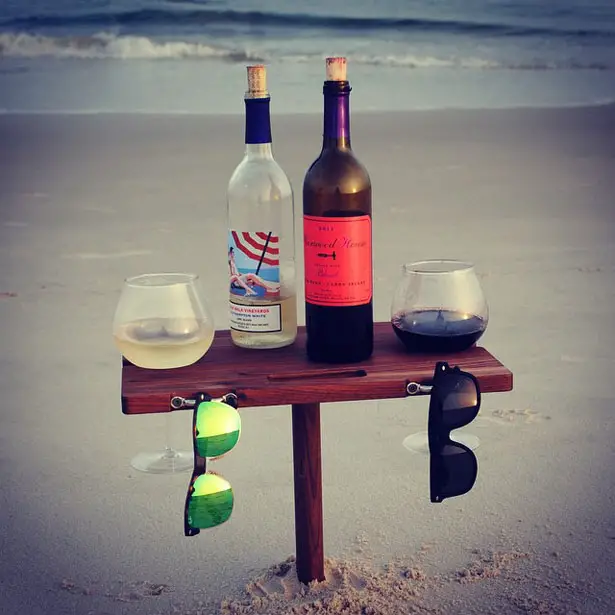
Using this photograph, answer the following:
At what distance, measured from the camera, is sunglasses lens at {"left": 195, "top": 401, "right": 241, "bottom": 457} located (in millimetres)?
1407

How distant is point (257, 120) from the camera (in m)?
1.52

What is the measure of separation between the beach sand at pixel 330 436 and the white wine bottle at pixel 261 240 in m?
0.52

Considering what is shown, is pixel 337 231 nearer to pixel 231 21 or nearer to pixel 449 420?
pixel 449 420

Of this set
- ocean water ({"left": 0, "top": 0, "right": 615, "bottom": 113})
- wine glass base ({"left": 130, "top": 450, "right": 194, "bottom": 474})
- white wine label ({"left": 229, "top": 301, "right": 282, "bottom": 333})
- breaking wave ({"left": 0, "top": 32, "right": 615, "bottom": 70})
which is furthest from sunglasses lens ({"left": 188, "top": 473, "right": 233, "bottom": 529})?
breaking wave ({"left": 0, "top": 32, "right": 615, "bottom": 70})

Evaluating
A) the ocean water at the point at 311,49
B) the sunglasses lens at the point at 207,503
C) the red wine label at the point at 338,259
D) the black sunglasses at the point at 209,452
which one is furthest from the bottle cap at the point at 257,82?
the ocean water at the point at 311,49

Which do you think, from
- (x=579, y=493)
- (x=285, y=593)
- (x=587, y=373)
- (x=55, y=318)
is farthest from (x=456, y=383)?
(x=55, y=318)

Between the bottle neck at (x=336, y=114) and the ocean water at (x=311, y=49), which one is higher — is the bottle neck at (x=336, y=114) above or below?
below

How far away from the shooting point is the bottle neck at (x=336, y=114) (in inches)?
57.4

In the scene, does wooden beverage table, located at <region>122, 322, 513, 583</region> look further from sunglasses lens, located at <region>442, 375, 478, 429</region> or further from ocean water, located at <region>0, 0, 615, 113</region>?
ocean water, located at <region>0, 0, 615, 113</region>

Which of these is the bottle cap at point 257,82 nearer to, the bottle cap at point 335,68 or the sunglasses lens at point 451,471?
the bottle cap at point 335,68

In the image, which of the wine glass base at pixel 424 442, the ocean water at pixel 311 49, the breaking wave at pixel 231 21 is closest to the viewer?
the wine glass base at pixel 424 442

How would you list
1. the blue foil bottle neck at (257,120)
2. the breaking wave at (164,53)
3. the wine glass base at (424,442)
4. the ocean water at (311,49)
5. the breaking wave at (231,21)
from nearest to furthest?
1. the blue foil bottle neck at (257,120)
2. the wine glass base at (424,442)
3. the ocean water at (311,49)
4. the breaking wave at (164,53)
5. the breaking wave at (231,21)

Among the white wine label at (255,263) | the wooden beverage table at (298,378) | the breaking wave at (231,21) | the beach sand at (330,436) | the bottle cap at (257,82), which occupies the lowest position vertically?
the beach sand at (330,436)

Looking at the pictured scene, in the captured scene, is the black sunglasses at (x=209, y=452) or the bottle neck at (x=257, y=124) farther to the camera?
the bottle neck at (x=257, y=124)
